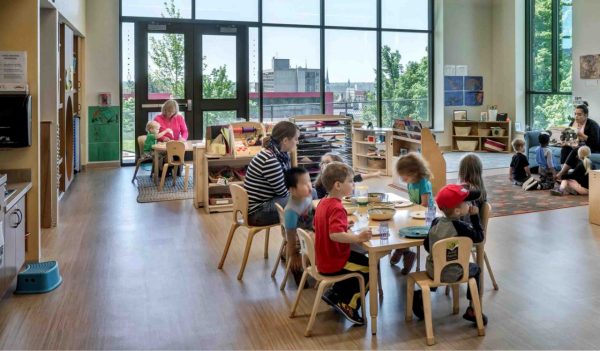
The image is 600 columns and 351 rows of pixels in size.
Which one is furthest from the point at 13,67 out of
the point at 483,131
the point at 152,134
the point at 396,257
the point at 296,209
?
the point at 483,131

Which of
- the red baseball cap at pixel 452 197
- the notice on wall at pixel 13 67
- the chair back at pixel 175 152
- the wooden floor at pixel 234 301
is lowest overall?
the wooden floor at pixel 234 301

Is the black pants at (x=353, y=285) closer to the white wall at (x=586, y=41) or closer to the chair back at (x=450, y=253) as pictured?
the chair back at (x=450, y=253)

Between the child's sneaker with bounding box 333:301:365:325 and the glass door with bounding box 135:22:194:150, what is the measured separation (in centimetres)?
812

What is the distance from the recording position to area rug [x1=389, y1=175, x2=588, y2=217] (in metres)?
6.69

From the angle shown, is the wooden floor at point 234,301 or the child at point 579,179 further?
the child at point 579,179

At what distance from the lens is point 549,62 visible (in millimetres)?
11797

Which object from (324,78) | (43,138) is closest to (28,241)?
(43,138)

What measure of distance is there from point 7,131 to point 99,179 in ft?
16.1

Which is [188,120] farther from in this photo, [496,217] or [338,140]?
[496,217]

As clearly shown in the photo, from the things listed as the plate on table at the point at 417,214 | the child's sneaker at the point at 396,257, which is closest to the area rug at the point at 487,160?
the child's sneaker at the point at 396,257

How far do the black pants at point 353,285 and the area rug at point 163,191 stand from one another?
176 inches

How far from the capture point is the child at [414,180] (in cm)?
392

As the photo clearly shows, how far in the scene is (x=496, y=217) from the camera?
248 inches

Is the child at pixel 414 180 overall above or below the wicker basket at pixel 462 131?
below
